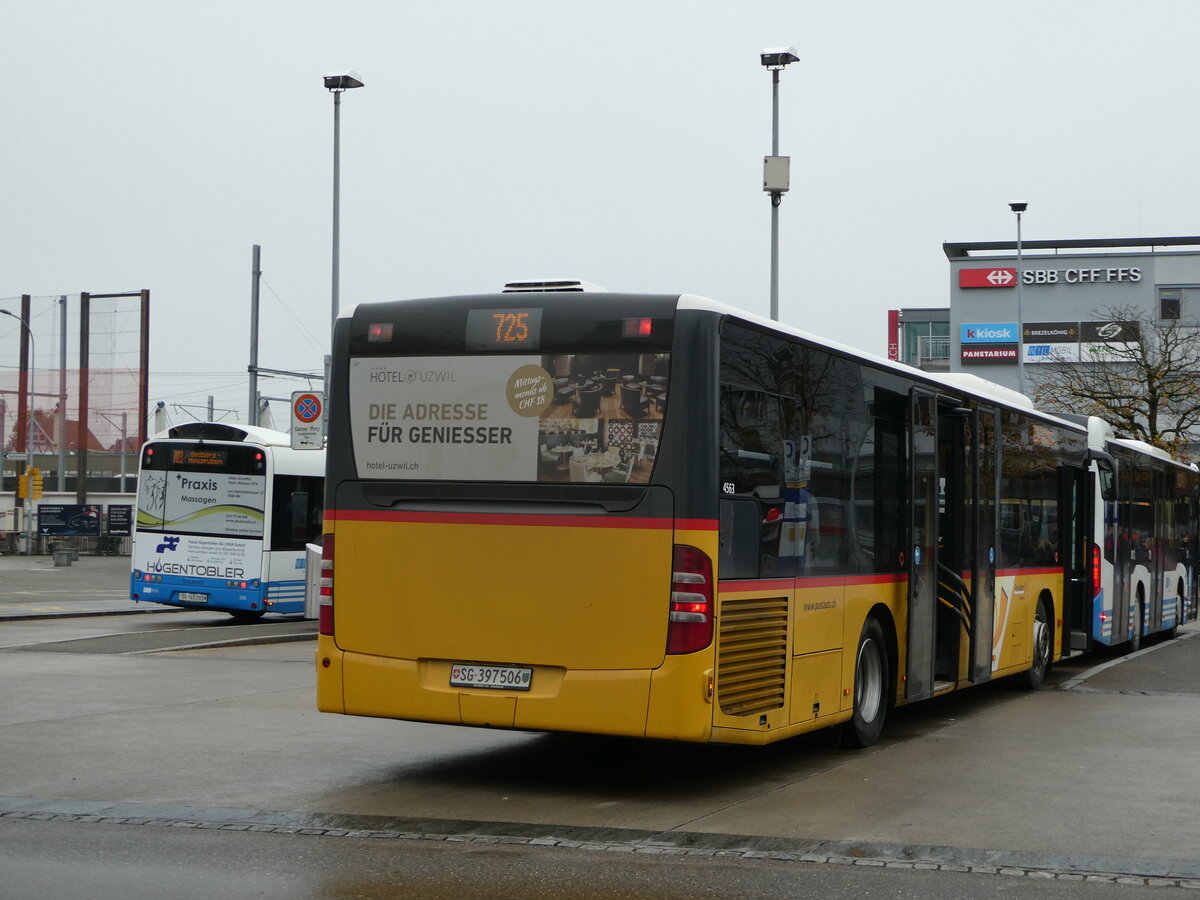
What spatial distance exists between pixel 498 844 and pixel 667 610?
171 centimetres

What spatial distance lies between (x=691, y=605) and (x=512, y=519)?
119 cm

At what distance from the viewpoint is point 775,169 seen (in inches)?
997

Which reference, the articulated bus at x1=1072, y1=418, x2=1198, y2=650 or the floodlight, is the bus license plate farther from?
the floodlight

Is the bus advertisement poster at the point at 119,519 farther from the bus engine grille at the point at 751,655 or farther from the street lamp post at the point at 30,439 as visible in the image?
the bus engine grille at the point at 751,655

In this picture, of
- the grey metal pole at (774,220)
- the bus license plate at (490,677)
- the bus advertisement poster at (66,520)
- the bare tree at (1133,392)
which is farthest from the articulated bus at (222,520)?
the bus advertisement poster at (66,520)

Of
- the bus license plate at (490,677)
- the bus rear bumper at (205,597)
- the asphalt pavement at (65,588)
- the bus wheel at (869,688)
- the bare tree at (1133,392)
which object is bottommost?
the asphalt pavement at (65,588)

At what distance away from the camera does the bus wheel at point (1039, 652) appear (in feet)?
52.5

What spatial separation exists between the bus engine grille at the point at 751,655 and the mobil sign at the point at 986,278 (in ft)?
233

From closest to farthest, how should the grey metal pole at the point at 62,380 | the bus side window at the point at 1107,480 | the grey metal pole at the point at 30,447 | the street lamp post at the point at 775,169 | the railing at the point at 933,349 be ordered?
the bus side window at the point at 1107,480 → the street lamp post at the point at 775,169 → the grey metal pole at the point at 30,447 → the grey metal pole at the point at 62,380 → the railing at the point at 933,349

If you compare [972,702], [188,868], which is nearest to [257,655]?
[972,702]

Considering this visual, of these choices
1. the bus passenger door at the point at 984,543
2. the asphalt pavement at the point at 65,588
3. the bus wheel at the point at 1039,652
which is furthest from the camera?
the asphalt pavement at the point at 65,588

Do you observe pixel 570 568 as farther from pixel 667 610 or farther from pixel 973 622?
pixel 973 622

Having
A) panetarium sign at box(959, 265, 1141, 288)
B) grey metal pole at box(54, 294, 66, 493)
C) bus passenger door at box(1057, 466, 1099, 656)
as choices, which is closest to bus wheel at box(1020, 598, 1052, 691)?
bus passenger door at box(1057, 466, 1099, 656)

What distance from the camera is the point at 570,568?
29.6 feet
